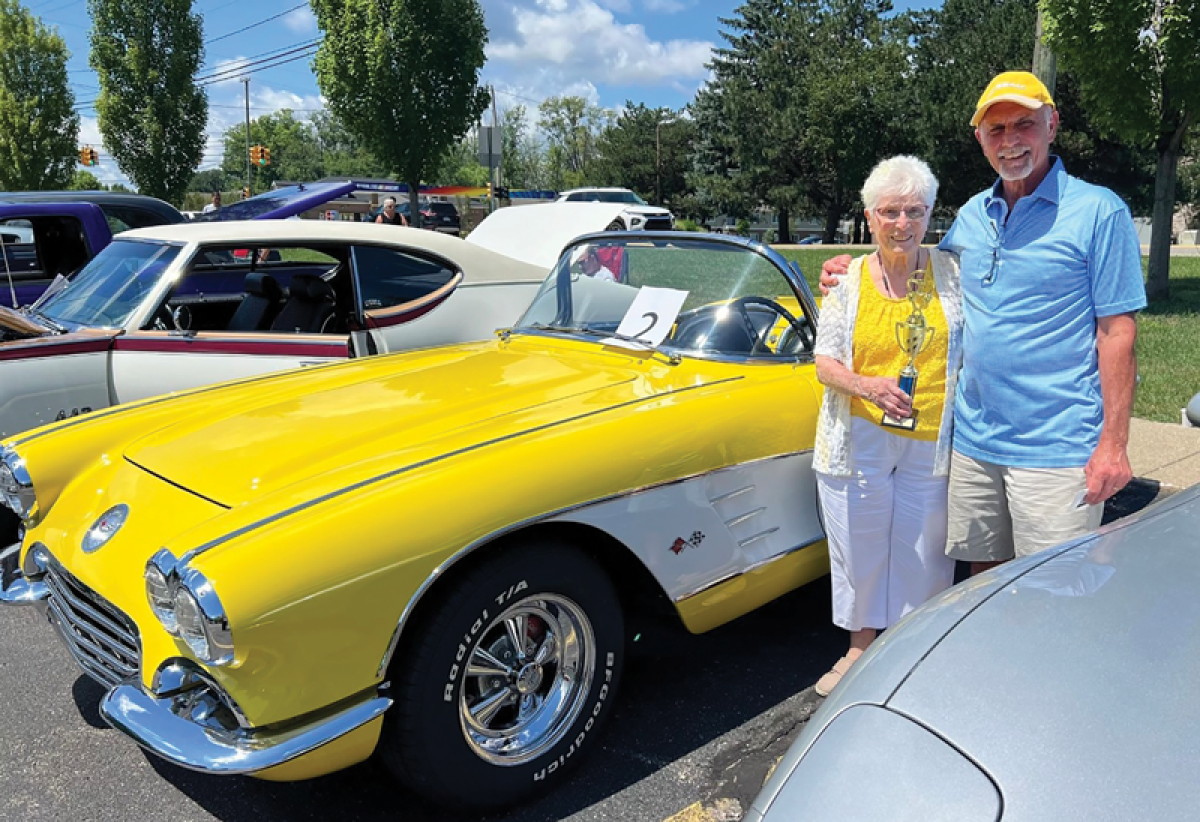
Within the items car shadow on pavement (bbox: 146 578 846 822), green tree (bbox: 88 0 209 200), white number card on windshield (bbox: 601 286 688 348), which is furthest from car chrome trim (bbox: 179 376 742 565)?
green tree (bbox: 88 0 209 200)

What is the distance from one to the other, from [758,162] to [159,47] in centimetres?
2431

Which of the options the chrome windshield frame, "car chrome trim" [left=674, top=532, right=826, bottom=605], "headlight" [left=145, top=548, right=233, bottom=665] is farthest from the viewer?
the chrome windshield frame

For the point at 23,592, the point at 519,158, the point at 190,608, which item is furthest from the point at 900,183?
the point at 519,158

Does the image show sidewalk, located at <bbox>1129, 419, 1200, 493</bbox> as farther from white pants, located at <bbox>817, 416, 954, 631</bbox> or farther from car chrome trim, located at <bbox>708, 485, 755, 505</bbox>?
car chrome trim, located at <bbox>708, 485, 755, 505</bbox>

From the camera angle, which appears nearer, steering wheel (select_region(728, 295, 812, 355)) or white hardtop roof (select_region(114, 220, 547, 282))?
steering wheel (select_region(728, 295, 812, 355))

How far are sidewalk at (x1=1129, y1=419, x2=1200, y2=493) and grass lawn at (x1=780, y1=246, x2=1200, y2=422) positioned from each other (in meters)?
0.28

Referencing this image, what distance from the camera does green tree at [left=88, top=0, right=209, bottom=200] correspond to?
21469mm

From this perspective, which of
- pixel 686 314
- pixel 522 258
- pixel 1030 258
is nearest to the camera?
pixel 1030 258

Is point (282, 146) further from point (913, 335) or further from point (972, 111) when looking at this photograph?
point (913, 335)

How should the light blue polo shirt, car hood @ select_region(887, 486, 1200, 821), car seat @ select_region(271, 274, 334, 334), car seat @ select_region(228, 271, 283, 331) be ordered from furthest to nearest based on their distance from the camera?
1. car seat @ select_region(228, 271, 283, 331)
2. car seat @ select_region(271, 274, 334, 334)
3. the light blue polo shirt
4. car hood @ select_region(887, 486, 1200, 821)

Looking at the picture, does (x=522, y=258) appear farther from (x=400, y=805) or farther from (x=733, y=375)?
(x=400, y=805)

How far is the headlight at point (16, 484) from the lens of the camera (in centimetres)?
286

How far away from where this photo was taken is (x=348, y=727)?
6.59ft

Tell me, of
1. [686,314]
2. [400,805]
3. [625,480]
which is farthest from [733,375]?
[400,805]
